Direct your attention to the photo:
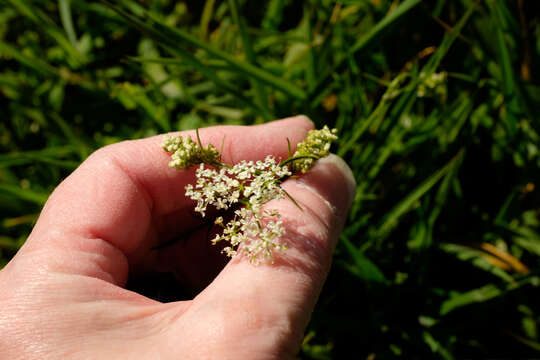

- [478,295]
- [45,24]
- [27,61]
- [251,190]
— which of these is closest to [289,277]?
[251,190]

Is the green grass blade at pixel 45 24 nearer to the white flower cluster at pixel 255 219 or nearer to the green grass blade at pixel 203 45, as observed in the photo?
the green grass blade at pixel 203 45

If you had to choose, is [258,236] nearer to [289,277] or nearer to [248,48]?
[289,277]

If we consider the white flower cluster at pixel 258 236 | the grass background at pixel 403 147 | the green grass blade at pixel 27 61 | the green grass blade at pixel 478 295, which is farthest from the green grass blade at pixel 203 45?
the green grass blade at pixel 478 295

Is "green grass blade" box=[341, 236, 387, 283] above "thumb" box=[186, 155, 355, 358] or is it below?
below

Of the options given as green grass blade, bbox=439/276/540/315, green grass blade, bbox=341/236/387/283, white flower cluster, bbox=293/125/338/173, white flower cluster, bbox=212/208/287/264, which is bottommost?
green grass blade, bbox=439/276/540/315

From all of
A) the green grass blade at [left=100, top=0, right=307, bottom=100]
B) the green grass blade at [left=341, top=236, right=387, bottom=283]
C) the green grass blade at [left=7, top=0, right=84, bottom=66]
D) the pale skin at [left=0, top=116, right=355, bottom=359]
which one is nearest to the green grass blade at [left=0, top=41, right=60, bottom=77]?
the green grass blade at [left=7, top=0, right=84, bottom=66]

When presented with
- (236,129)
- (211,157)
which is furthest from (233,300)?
(236,129)

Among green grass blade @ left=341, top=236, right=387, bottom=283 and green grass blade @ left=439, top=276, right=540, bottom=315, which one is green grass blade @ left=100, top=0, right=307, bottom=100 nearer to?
green grass blade @ left=341, top=236, right=387, bottom=283
